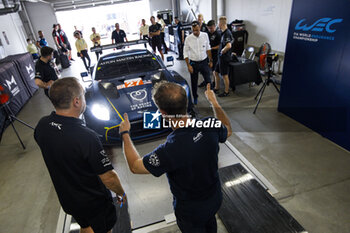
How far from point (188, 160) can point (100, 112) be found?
2.43 m

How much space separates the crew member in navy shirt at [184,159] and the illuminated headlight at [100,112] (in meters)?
1.91

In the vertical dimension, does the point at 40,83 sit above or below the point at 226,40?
below

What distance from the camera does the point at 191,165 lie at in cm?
116

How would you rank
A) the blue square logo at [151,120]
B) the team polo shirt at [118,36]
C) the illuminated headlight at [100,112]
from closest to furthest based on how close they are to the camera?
the illuminated headlight at [100,112] → the blue square logo at [151,120] → the team polo shirt at [118,36]

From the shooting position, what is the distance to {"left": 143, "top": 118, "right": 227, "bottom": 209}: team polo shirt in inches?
44.5

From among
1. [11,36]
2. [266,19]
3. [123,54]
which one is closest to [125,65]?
[123,54]

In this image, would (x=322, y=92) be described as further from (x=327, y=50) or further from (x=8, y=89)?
(x=8, y=89)

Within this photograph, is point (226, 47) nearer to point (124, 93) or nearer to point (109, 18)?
point (124, 93)

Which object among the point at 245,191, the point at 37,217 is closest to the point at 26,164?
the point at 37,217

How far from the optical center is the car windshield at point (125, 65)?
13.7 feet

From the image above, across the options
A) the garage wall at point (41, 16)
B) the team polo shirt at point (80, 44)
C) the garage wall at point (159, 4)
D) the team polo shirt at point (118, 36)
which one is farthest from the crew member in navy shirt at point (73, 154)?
the garage wall at point (159, 4)

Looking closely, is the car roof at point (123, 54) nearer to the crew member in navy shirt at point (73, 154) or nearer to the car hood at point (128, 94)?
the car hood at point (128, 94)

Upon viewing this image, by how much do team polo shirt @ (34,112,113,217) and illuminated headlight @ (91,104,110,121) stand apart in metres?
1.80


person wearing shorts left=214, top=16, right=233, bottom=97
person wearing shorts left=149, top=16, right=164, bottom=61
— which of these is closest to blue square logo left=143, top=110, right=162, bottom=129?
person wearing shorts left=214, top=16, right=233, bottom=97
